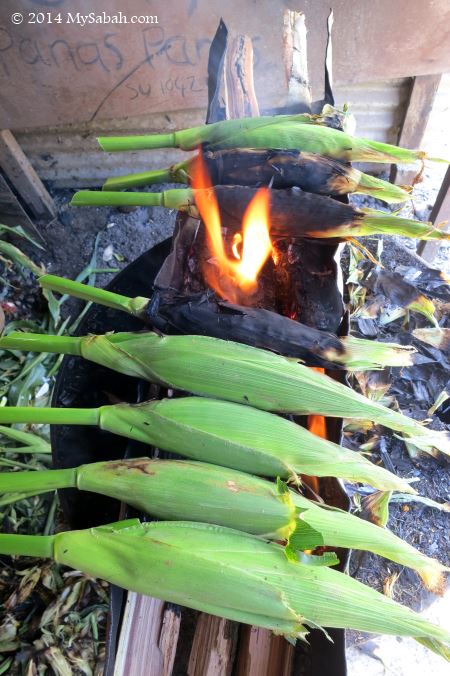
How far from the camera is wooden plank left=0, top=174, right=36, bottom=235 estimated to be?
2888 mm

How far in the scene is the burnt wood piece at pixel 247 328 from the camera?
121 centimetres

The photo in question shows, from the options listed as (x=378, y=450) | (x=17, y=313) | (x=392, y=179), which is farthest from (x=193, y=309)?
(x=392, y=179)

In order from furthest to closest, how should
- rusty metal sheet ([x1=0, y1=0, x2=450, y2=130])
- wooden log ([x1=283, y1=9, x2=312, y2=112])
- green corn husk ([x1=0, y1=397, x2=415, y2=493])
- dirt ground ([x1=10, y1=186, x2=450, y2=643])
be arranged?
rusty metal sheet ([x1=0, y1=0, x2=450, y2=130]), dirt ground ([x1=10, y1=186, x2=450, y2=643]), wooden log ([x1=283, y1=9, x2=312, y2=112]), green corn husk ([x1=0, y1=397, x2=415, y2=493])

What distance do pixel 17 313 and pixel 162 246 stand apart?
137cm

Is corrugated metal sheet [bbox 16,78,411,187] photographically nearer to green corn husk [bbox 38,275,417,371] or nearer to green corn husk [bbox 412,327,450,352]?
green corn husk [bbox 412,327,450,352]

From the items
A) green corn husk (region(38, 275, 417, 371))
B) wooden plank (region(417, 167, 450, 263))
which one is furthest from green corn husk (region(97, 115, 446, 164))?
wooden plank (region(417, 167, 450, 263))

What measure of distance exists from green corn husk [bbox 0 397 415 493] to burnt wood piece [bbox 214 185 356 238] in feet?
1.59

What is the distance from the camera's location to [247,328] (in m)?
1.21

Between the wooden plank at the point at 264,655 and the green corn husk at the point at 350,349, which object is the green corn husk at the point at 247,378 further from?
the wooden plank at the point at 264,655

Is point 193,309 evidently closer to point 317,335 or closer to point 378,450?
point 317,335

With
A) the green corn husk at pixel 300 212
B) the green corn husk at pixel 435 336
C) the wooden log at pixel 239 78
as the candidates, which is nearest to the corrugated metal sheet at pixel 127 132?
the wooden log at pixel 239 78

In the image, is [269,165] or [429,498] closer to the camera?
[269,165]

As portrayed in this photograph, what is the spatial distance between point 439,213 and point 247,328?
215cm

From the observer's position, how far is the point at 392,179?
3.38m
